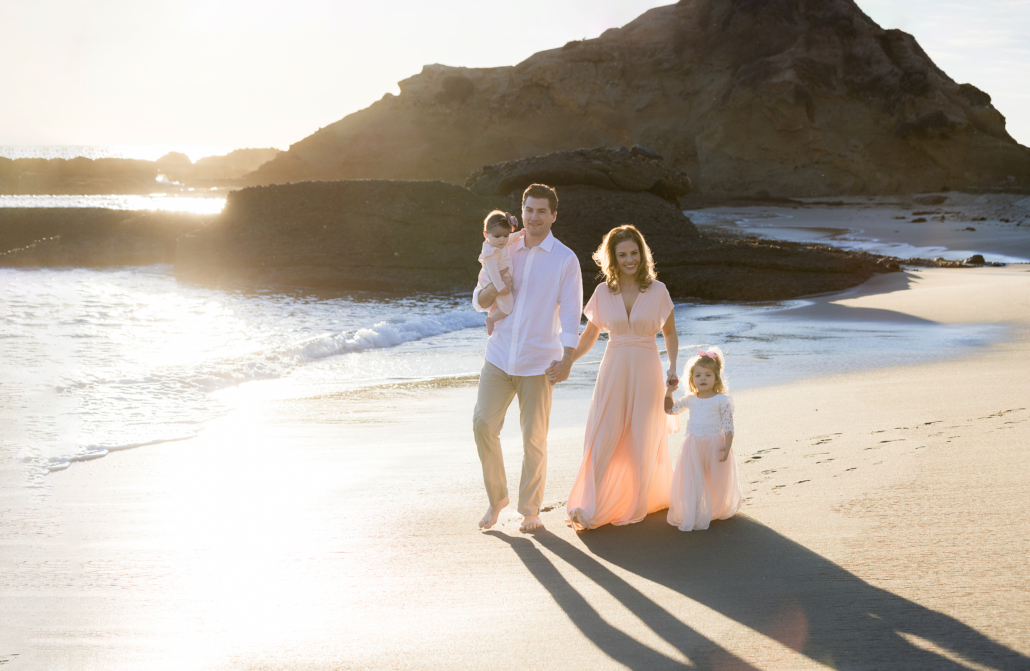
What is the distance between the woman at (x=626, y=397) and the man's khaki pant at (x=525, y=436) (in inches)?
7.4

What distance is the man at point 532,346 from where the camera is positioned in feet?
12.6

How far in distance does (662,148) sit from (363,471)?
62.5 m

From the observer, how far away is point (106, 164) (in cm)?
8112

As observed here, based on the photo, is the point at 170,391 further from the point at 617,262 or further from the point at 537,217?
the point at 617,262

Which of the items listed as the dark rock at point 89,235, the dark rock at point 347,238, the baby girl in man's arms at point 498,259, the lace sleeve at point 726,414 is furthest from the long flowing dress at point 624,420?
the dark rock at point 89,235

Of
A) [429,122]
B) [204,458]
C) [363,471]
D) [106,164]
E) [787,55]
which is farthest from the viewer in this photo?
[106,164]

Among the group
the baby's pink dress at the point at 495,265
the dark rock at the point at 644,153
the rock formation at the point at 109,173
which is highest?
the rock formation at the point at 109,173

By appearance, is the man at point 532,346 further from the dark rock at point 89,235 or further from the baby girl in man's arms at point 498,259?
the dark rock at point 89,235

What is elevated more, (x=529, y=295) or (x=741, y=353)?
(x=529, y=295)

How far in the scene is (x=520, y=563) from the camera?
11.0 feet

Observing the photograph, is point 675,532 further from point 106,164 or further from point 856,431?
point 106,164

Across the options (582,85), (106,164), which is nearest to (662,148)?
(582,85)

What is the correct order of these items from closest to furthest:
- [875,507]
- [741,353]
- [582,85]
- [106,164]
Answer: [875,507] → [741,353] → [582,85] → [106,164]

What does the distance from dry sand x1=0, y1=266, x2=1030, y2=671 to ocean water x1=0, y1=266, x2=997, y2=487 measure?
60.4 inches
